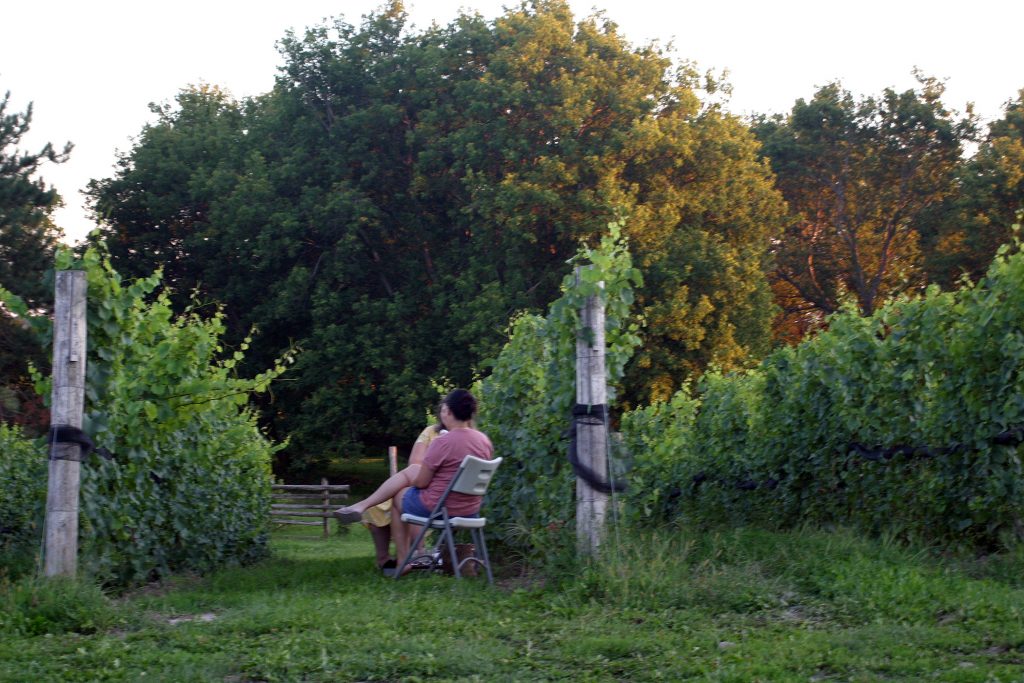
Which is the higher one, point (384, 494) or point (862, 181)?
point (862, 181)

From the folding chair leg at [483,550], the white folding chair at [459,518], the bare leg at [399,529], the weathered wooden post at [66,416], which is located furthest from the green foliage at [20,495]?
the folding chair leg at [483,550]

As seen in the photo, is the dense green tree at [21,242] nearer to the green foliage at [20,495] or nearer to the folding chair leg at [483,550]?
the green foliage at [20,495]

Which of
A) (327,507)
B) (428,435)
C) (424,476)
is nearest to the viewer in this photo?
(424,476)

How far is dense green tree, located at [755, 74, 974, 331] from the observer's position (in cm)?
3281

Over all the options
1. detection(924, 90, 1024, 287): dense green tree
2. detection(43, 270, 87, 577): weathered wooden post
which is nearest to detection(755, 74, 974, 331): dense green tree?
detection(924, 90, 1024, 287): dense green tree

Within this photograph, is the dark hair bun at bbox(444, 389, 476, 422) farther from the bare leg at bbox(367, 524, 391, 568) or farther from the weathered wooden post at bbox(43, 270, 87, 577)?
the weathered wooden post at bbox(43, 270, 87, 577)

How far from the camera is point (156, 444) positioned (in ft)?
29.0

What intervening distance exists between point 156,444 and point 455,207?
2059 centimetres

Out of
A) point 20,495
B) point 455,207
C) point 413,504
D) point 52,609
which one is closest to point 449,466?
point 413,504

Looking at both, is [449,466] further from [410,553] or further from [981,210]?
[981,210]

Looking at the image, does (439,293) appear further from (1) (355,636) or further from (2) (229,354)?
(1) (355,636)

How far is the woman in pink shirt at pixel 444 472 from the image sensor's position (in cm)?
838

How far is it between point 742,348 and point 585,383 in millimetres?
21231

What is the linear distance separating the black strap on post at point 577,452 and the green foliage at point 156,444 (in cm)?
301
